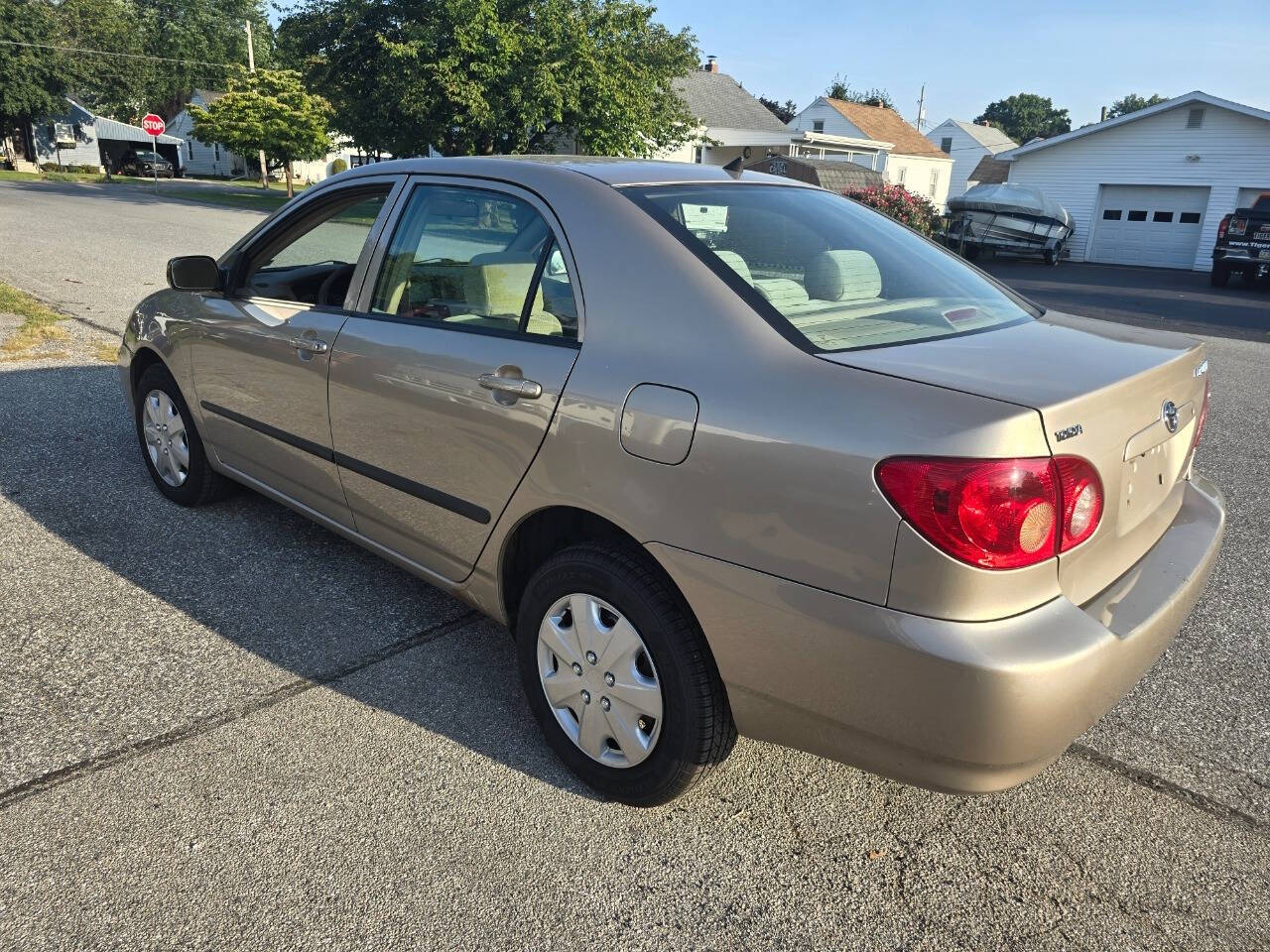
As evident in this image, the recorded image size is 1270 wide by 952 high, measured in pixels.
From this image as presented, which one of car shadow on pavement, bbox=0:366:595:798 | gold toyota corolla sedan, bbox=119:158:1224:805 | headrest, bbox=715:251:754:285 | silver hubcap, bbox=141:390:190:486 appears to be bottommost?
car shadow on pavement, bbox=0:366:595:798

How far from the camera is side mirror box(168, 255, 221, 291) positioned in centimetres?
388

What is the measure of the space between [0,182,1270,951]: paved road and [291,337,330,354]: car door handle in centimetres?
100

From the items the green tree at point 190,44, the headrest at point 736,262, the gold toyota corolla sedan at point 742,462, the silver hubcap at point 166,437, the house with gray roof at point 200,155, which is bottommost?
the silver hubcap at point 166,437

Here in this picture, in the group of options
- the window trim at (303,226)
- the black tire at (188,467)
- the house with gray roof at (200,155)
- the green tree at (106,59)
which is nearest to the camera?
the window trim at (303,226)

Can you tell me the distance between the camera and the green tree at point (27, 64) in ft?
163

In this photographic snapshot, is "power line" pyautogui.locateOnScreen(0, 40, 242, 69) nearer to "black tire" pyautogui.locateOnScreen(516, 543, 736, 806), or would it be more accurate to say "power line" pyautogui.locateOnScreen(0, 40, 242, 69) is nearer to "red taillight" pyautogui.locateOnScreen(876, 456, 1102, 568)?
"black tire" pyautogui.locateOnScreen(516, 543, 736, 806)

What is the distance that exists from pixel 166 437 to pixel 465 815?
9.58 feet

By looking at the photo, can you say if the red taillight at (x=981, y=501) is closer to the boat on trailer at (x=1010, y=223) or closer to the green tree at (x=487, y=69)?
the green tree at (x=487, y=69)

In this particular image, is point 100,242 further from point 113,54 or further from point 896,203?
point 113,54

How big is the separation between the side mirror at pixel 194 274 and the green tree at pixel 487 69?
68.9 feet

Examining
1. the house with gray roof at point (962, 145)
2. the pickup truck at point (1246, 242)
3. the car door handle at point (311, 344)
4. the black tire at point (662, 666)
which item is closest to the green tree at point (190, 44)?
the house with gray roof at point (962, 145)

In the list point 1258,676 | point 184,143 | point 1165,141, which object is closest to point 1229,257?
point 1165,141

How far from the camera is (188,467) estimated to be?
4.43 meters

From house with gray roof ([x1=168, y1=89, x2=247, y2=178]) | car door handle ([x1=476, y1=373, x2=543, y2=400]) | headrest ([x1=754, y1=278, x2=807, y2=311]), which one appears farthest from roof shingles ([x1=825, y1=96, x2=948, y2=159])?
car door handle ([x1=476, y1=373, x2=543, y2=400])
